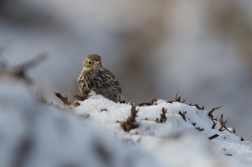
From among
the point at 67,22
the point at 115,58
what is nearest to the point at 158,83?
the point at 115,58

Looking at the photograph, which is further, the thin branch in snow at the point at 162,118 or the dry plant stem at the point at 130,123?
the thin branch in snow at the point at 162,118

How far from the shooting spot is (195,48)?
19.2 meters

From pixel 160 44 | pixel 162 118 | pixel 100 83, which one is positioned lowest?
pixel 162 118

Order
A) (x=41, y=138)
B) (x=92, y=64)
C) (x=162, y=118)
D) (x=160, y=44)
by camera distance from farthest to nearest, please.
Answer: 1. (x=160, y=44)
2. (x=92, y=64)
3. (x=162, y=118)
4. (x=41, y=138)

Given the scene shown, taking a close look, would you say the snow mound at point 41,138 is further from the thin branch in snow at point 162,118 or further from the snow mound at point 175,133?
the thin branch in snow at point 162,118

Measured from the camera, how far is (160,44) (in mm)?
19625

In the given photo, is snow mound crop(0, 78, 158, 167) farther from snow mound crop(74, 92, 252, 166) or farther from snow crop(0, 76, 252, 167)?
snow mound crop(74, 92, 252, 166)

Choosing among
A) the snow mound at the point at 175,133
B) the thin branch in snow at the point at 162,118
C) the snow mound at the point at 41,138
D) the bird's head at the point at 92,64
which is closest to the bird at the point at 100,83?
the bird's head at the point at 92,64

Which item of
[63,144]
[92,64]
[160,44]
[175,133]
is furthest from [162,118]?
[160,44]

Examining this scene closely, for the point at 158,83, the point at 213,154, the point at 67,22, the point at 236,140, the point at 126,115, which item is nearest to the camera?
the point at 213,154

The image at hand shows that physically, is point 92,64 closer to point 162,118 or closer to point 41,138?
point 162,118

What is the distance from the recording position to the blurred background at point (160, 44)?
14812 mm

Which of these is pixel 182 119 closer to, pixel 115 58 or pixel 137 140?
pixel 137 140

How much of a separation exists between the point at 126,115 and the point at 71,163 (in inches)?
58.0
